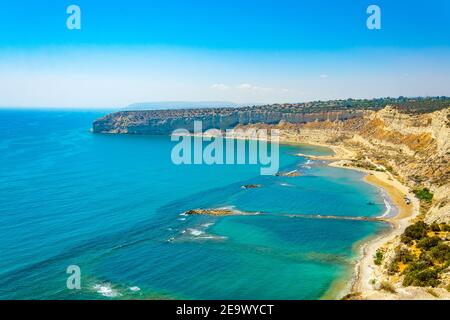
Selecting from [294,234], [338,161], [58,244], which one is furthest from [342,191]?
[58,244]

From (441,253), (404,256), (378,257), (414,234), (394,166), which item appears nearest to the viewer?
(441,253)

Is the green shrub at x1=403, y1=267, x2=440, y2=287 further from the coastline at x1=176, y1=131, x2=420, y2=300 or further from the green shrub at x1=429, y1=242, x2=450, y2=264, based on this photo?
the green shrub at x1=429, y1=242, x2=450, y2=264

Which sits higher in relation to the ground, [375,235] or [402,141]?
[402,141]

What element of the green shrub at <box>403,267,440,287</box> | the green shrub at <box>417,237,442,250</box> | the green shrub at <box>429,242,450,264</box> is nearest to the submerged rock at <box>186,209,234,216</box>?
the green shrub at <box>417,237,442,250</box>

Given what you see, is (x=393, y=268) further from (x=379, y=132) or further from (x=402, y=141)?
(x=379, y=132)

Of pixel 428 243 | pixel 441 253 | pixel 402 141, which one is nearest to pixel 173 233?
pixel 428 243

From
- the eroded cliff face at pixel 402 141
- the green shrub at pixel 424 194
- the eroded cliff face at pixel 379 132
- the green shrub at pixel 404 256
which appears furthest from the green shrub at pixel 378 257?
the green shrub at pixel 424 194
